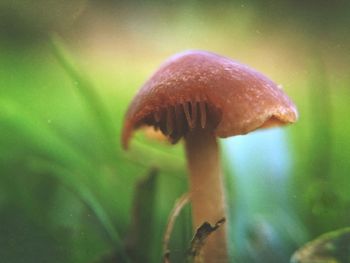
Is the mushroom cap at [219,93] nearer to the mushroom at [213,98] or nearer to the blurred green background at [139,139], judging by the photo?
the mushroom at [213,98]

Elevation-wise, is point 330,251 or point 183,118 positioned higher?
point 183,118

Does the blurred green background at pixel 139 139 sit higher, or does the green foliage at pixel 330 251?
the blurred green background at pixel 139 139

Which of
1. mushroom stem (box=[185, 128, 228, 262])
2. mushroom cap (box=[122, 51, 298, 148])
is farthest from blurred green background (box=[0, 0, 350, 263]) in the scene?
mushroom cap (box=[122, 51, 298, 148])

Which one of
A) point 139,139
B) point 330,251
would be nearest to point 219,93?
point 330,251

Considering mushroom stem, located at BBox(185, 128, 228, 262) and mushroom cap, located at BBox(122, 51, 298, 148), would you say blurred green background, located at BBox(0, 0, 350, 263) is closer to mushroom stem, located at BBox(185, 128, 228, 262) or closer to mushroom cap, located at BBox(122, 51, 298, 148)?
mushroom stem, located at BBox(185, 128, 228, 262)

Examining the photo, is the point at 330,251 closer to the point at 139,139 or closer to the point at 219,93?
the point at 219,93

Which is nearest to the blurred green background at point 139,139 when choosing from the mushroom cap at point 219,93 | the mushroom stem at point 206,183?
the mushroom stem at point 206,183
